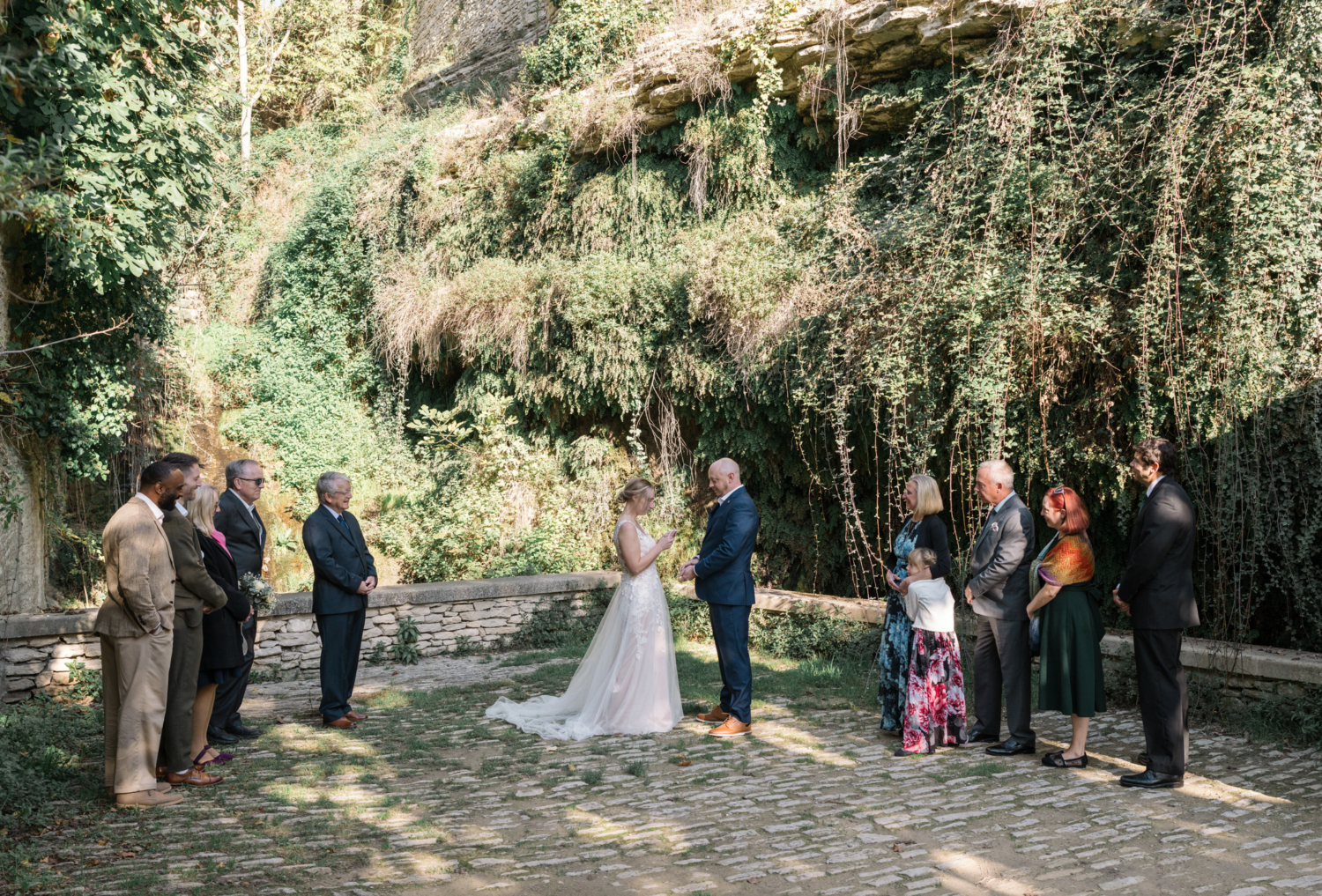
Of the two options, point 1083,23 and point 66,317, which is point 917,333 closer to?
point 1083,23

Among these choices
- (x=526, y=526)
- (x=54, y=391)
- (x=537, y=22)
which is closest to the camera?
(x=54, y=391)

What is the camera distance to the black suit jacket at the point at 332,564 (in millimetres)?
6797

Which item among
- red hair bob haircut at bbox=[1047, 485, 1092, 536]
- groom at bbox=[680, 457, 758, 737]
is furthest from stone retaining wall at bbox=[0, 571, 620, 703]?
red hair bob haircut at bbox=[1047, 485, 1092, 536]

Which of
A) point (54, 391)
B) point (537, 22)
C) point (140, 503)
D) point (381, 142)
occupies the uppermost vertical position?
point (537, 22)

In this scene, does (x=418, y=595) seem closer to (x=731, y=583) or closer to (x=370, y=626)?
(x=370, y=626)

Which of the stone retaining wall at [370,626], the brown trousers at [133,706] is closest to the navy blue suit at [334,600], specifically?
the brown trousers at [133,706]

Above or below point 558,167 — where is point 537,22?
above

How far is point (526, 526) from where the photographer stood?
40.5ft

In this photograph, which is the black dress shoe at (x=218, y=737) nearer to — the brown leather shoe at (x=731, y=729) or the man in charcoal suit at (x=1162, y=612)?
the brown leather shoe at (x=731, y=729)

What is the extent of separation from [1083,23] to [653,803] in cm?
805

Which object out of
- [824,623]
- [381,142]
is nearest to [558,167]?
[381,142]

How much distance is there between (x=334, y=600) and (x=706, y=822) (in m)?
3.48

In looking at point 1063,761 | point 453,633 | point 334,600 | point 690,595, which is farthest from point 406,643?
point 1063,761

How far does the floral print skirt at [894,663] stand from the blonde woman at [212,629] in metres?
4.43
